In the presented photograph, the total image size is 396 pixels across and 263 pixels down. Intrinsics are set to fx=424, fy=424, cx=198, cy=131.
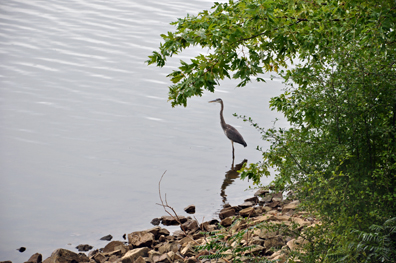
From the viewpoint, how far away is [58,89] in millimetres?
15914

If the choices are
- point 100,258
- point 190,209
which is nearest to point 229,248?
point 100,258

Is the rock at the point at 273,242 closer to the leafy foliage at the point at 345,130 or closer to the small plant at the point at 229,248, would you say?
the small plant at the point at 229,248

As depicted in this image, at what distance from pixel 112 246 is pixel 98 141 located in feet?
18.7

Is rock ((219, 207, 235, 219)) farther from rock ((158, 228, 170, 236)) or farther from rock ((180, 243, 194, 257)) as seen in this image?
rock ((180, 243, 194, 257))

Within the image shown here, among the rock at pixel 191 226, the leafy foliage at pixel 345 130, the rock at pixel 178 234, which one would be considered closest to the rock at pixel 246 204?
the rock at pixel 191 226

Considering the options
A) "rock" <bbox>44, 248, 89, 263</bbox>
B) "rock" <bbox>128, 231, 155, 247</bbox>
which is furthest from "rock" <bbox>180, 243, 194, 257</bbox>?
"rock" <bbox>44, 248, 89, 263</bbox>

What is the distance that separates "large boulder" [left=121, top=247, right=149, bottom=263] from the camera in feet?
20.6

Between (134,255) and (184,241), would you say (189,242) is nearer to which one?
(184,241)

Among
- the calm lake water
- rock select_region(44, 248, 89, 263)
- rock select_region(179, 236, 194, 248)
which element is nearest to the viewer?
rock select_region(44, 248, 89, 263)

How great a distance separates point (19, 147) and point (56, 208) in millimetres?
3618

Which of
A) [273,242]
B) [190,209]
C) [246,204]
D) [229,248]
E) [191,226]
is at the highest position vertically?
[190,209]

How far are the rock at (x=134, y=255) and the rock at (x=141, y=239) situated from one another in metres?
0.41

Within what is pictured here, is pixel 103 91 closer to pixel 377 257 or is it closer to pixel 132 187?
pixel 132 187

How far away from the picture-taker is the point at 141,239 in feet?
23.0
